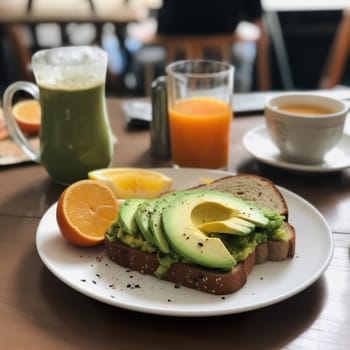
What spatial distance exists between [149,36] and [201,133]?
2047mm

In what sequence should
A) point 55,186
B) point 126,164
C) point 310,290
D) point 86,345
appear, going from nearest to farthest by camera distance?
point 86,345, point 310,290, point 55,186, point 126,164

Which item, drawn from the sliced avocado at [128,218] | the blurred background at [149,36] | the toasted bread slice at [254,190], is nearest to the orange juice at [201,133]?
the toasted bread slice at [254,190]

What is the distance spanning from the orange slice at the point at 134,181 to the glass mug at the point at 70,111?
87 millimetres

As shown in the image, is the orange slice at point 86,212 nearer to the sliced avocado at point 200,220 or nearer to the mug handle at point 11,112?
the sliced avocado at point 200,220

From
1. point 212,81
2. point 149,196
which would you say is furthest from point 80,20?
point 149,196

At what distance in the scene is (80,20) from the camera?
10.9ft

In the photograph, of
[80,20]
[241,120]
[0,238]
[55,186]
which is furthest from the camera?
[80,20]

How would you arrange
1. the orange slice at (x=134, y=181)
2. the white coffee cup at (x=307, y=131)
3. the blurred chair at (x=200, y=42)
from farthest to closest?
the blurred chair at (x=200, y=42) < the white coffee cup at (x=307, y=131) < the orange slice at (x=134, y=181)

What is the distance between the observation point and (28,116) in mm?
1554

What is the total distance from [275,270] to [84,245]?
0.31 m

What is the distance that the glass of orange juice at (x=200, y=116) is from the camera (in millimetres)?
1324

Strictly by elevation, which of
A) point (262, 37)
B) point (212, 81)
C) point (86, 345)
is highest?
point (212, 81)

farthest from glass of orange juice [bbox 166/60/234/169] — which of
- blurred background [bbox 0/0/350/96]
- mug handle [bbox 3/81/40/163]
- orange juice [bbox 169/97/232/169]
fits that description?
blurred background [bbox 0/0/350/96]

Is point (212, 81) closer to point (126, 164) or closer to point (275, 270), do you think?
point (126, 164)
